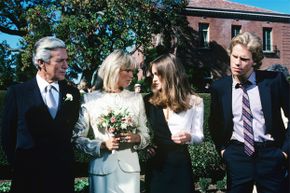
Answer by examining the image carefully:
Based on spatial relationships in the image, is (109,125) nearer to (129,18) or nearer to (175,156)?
(175,156)

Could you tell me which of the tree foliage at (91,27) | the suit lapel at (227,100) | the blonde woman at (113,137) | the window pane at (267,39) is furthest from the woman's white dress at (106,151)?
the window pane at (267,39)

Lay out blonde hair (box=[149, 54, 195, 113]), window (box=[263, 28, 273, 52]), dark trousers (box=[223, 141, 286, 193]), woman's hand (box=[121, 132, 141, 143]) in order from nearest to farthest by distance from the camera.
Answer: dark trousers (box=[223, 141, 286, 193])
woman's hand (box=[121, 132, 141, 143])
blonde hair (box=[149, 54, 195, 113])
window (box=[263, 28, 273, 52])

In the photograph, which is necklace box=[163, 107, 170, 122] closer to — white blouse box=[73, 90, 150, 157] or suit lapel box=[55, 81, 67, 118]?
white blouse box=[73, 90, 150, 157]

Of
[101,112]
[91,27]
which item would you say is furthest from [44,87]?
[91,27]

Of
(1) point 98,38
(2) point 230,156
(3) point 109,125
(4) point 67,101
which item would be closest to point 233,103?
(2) point 230,156

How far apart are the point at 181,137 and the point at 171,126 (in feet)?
0.85

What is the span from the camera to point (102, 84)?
174 inches

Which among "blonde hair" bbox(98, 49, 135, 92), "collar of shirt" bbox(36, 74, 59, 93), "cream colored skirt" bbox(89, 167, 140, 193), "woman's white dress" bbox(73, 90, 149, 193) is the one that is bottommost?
"cream colored skirt" bbox(89, 167, 140, 193)

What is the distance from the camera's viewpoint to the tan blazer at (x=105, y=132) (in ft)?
13.3

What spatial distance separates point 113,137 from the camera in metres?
4.02

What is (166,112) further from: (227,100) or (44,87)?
(44,87)

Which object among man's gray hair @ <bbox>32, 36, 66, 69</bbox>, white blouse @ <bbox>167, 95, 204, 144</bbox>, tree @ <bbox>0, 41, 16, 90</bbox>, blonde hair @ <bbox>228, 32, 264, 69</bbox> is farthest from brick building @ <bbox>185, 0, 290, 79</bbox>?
man's gray hair @ <bbox>32, 36, 66, 69</bbox>

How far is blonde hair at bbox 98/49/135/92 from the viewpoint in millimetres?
4168

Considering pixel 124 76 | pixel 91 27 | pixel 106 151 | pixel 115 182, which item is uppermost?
pixel 91 27
